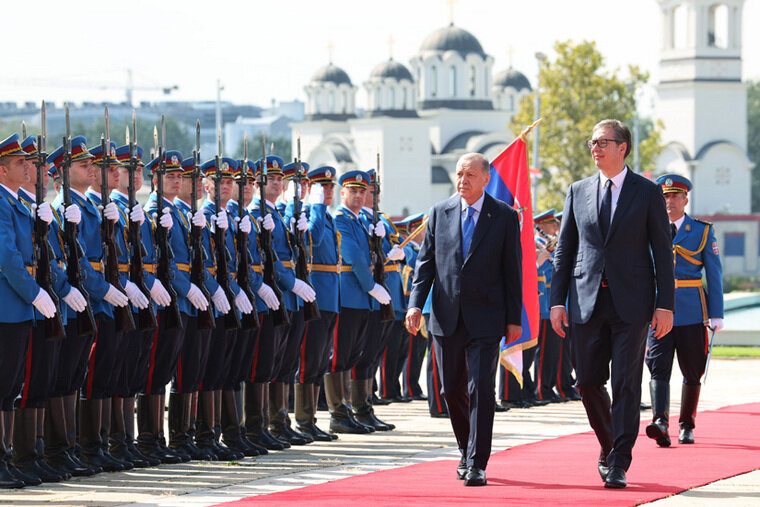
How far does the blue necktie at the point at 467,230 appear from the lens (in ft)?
29.0

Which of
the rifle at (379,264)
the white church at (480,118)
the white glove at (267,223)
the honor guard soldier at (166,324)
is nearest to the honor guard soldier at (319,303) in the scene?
the rifle at (379,264)

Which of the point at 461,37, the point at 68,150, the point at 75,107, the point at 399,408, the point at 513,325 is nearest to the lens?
the point at 513,325

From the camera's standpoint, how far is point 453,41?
323 feet

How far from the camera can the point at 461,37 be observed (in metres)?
98.8

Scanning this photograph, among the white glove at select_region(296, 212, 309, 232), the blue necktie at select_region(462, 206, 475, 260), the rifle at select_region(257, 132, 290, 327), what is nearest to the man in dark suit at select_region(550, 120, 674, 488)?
the blue necktie at select_region(462, 206, 475, 260)

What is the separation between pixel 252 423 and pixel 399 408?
3.83m

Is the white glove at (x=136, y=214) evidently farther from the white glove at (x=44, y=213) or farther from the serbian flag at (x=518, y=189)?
the serbian flag at (x=518, y=189)

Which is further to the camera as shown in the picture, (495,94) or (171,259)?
(495,94)

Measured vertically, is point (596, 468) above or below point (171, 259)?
below

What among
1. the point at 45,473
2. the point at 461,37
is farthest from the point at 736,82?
the point at 45,473

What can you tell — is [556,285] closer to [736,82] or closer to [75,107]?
[736,82]

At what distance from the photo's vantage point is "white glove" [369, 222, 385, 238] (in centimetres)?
1228

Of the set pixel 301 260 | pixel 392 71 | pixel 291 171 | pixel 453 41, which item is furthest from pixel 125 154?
pixel 453 41

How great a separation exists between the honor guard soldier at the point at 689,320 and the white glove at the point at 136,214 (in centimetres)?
382
